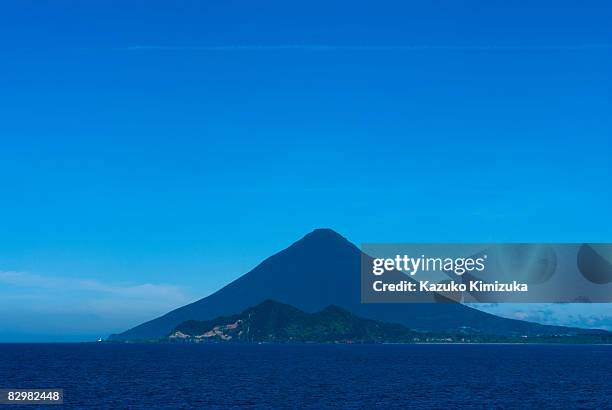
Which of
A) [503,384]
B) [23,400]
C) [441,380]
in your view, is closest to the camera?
[23,400]

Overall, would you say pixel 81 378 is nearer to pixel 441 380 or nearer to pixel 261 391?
pixel 261 391

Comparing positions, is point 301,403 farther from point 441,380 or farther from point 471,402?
point 441,380

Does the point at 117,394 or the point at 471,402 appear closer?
the point at 471,402

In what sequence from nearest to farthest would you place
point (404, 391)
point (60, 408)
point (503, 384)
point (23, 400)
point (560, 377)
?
point (60, 408)
point (23, 400)
point (404, 391)
point (503, 384)
point (560, 377)

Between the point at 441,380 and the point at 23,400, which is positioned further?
the point at 441,380

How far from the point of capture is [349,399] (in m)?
121

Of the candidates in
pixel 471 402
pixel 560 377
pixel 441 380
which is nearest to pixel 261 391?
pixel 471 402

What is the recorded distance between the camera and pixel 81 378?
6762 inches

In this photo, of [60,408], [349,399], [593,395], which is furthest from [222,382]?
[593,395]

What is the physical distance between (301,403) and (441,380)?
63.1m

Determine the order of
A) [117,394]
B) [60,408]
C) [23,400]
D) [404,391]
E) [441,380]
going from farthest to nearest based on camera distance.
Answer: [441,380]
[404,391]
[117,394]
[23,400]
[60,408]

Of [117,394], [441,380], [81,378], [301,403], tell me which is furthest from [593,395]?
[81,378]

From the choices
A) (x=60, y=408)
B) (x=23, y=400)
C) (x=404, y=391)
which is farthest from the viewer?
(x=404, y=391)

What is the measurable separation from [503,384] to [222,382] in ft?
187
